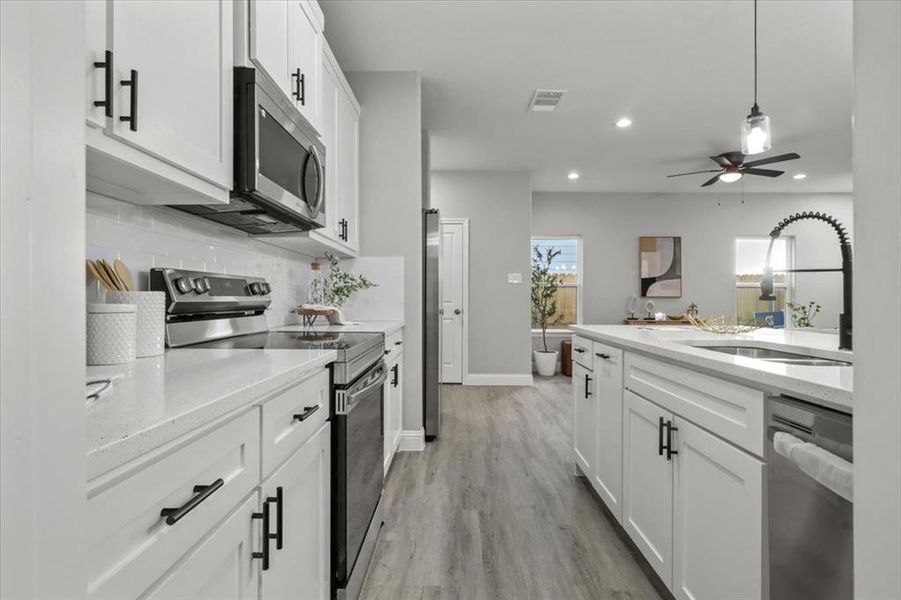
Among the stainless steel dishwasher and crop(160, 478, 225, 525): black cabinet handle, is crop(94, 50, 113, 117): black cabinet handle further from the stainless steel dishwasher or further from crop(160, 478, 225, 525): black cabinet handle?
the stainless steel dishwasher

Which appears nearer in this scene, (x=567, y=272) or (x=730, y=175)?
(x=730, y=175)

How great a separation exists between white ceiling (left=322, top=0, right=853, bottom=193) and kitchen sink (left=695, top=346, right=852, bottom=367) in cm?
191

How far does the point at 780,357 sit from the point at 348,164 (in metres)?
2.42

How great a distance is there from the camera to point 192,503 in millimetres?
678

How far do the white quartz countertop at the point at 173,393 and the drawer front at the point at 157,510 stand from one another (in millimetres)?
44

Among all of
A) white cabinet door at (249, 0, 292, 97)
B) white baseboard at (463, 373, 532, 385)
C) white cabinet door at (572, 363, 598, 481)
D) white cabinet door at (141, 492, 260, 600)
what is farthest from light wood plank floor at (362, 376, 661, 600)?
white baseboard at (463, 373, 532, 385)

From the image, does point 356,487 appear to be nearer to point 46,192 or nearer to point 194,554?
point 194,554

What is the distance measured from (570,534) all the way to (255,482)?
5.43ft

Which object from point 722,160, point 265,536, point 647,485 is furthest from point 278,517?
point 722,160

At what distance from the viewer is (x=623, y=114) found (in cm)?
422

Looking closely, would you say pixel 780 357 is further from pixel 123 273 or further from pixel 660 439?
pixel 123 273

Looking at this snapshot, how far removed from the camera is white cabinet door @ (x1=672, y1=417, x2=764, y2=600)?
1139mm

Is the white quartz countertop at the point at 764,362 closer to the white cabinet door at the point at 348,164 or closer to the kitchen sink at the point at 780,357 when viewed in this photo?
the kitchen sink at the point at 780,357

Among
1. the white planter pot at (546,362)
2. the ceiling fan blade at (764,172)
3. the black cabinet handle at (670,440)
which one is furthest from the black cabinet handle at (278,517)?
the white planter pot at (546,362)
